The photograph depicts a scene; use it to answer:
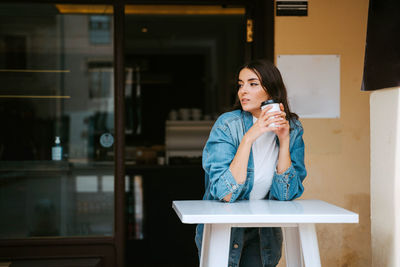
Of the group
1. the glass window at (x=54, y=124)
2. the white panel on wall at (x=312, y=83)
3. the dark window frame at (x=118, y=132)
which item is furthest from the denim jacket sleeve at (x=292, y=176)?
the glass window at (x=54, y=124)

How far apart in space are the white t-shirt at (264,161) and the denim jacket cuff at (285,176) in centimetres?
4

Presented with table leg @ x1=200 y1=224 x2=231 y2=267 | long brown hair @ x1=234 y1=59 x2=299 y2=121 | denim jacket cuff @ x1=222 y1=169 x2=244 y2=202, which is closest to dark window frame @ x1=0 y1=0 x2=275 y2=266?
long brown hair @ x1=234 y1=59 x2=299 y2=121

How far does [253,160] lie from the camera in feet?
6.64

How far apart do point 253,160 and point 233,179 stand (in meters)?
0.16

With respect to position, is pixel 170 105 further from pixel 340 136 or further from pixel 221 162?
pixel 221 162

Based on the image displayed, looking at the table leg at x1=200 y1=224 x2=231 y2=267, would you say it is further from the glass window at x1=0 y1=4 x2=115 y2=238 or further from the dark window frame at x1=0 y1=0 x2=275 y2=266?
the glass window at x1=0 y1=4 x2=115 y2=238

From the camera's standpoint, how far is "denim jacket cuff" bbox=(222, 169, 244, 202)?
191 cm

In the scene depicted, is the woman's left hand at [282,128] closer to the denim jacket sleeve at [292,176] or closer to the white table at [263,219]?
the denim jacket sleeve at [292,176]

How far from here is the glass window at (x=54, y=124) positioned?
147 inches

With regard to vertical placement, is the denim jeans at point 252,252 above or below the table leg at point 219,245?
below

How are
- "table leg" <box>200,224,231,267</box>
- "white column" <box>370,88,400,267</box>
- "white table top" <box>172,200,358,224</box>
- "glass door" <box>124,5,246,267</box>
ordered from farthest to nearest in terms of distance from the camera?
"glass door" <box>124,5,246,267</box> < "white column" <box>370,88,400,267</box> < "table leg" <box>200,224,231,267</box> < "white table top" <box>172,200,358,224</box>

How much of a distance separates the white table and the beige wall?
1.47 meters

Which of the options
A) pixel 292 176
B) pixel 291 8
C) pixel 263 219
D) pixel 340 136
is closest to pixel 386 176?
pixel 292 176

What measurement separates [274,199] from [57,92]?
2.28 meters
